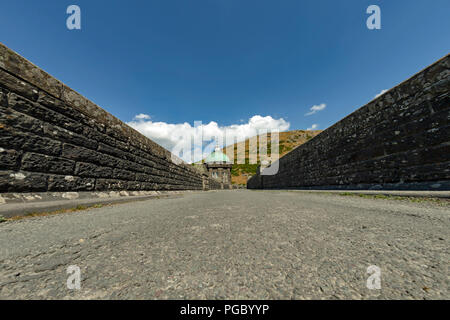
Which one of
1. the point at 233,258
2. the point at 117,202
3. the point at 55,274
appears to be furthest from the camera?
the point at 117,202

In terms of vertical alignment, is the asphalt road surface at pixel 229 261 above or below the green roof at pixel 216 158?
below

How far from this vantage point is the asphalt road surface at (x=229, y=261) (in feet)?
2.32

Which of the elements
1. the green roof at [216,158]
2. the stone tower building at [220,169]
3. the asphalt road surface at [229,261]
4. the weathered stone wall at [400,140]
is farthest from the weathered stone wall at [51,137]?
the green roof at [216,158]

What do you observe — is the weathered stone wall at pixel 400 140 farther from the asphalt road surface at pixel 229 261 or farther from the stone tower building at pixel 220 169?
the stone tower building at pixel 220 169

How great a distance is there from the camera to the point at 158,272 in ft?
2.81

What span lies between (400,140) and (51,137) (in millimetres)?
7959

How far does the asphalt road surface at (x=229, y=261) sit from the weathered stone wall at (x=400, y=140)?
10.4 feet

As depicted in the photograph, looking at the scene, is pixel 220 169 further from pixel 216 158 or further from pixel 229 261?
pixel 229 261

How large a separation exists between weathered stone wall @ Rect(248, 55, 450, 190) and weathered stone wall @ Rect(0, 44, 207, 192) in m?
7.58

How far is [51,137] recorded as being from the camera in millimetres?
2977

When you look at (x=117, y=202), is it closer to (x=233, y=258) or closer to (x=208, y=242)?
(x=208, y=242)

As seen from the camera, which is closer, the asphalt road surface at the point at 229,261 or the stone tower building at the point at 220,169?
the asphalt road surface at the point at 229,261
